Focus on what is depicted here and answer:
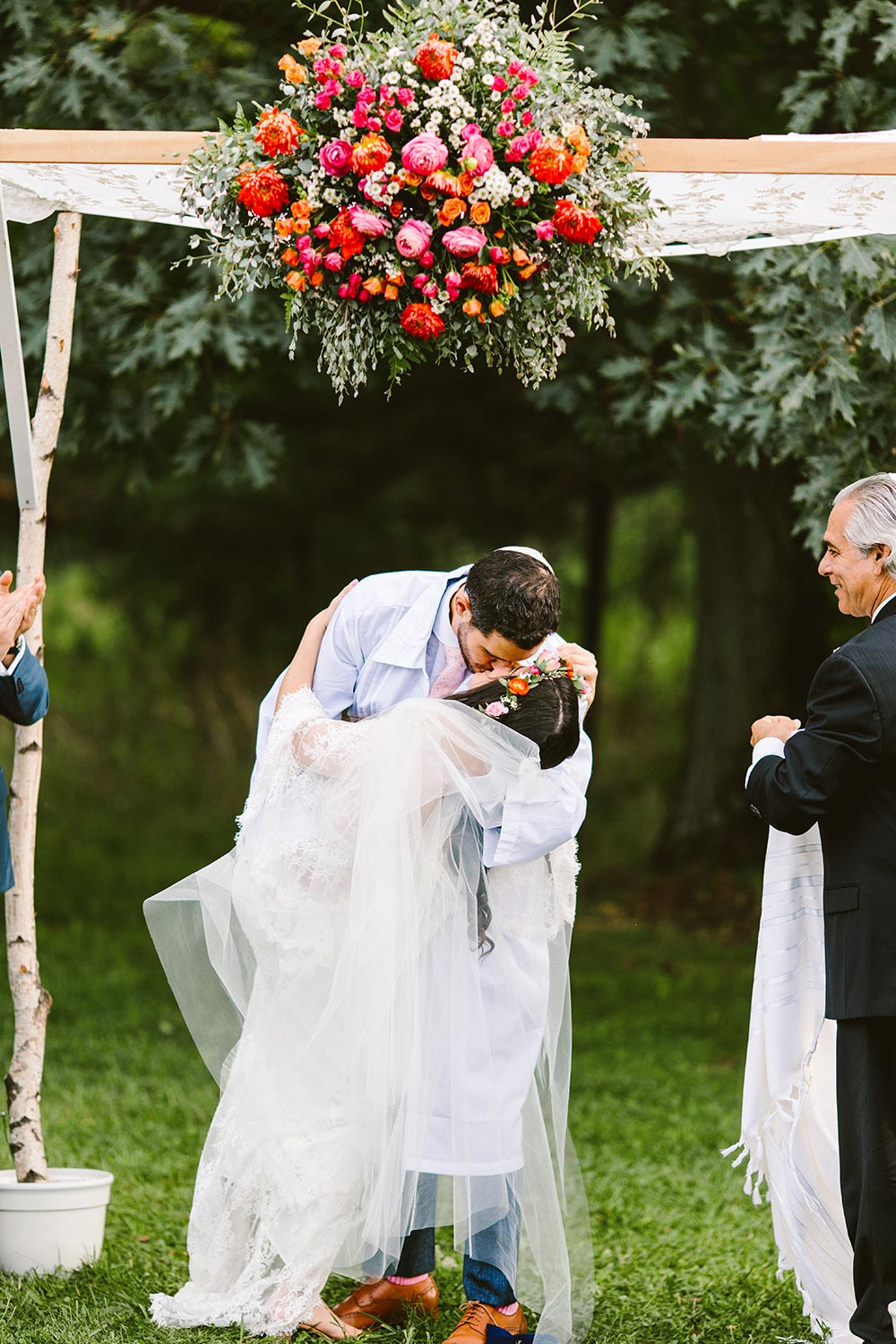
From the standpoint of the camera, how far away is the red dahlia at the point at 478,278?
10.7ft

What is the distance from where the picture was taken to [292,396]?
10.3 m

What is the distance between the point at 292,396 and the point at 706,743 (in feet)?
12.0

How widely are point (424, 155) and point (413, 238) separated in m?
0.17

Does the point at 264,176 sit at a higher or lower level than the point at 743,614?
higher

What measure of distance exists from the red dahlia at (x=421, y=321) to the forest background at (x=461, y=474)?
2407 mm

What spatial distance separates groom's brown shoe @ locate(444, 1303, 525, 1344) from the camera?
349cm

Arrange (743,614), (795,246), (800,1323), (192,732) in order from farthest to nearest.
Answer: (192,732) → (743,614) → (795,246) → (800,1323)

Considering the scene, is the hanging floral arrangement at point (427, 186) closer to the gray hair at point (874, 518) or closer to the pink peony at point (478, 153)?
the pink peony at point (478, 153)

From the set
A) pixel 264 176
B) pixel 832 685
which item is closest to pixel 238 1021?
pixel 832 685

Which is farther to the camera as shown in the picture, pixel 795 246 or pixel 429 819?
pixel 795 246

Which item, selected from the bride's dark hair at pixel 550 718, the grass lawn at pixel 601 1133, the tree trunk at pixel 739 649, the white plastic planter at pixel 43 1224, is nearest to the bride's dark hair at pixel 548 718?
the bride's dark hair at pixel 550 718

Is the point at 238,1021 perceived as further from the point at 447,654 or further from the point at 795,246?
the point at 795,246

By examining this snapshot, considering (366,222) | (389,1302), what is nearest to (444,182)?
(366,222)

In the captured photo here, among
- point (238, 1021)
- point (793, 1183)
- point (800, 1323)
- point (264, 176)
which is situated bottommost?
point (800, 1323)
